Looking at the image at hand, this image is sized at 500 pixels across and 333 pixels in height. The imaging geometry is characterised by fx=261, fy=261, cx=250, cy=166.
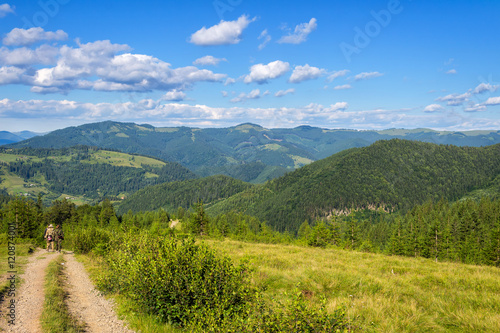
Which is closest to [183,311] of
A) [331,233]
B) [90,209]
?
[331,233]

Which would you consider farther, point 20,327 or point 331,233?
point 331,233

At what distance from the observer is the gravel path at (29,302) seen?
938 centimetres

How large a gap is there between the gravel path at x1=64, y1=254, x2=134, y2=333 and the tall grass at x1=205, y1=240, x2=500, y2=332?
552 cm

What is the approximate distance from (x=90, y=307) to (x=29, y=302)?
2534mm

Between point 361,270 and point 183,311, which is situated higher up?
point 183,311

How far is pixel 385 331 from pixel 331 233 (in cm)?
6253

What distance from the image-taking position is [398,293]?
12164mm

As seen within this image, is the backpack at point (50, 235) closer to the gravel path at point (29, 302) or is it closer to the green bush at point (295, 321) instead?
the gravel path at point (29, 302)

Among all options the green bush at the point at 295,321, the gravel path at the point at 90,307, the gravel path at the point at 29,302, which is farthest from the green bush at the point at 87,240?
the green bush at the point at 295,321

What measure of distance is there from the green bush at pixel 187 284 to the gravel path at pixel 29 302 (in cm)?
347

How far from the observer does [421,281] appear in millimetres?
14148

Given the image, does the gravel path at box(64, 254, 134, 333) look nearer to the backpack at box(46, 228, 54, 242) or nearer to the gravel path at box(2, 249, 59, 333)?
the gravel path at box(2, 249, 59, 333)

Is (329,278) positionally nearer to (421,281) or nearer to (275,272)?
(275,272)

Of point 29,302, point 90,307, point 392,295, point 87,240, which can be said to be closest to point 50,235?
point 87,240
